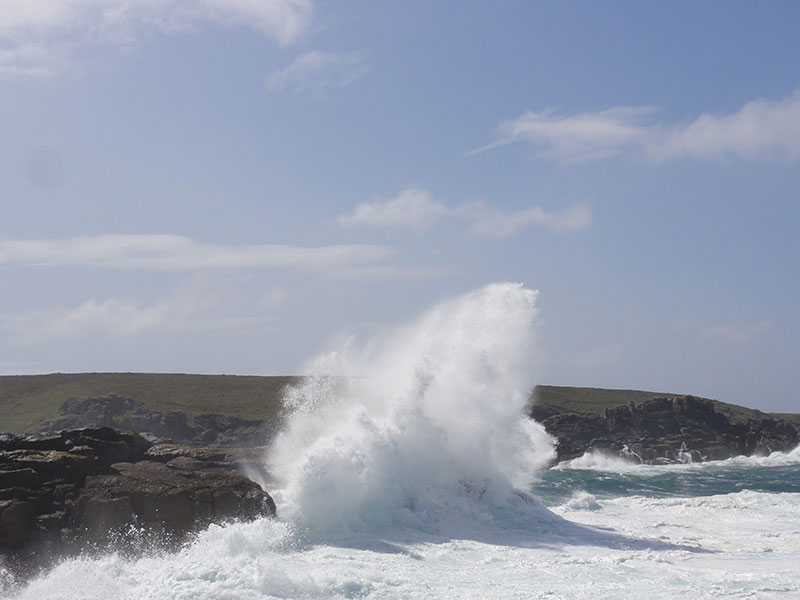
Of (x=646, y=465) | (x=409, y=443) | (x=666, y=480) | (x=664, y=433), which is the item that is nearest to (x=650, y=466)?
(x=646, y=465)

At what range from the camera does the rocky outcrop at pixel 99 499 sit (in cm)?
1471

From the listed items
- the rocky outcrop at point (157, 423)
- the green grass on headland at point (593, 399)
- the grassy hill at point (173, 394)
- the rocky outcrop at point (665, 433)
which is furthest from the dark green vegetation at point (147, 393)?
the green grass on headland at point (593, 399)

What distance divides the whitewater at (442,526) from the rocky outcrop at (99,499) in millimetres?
771

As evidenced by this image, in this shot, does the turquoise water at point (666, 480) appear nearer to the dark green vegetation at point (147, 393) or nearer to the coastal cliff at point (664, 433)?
the coastal cliff at point (664, 433)

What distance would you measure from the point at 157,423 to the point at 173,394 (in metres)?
15.0

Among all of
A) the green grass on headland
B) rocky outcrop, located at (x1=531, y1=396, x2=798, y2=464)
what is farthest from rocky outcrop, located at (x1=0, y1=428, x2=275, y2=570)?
the green grass on headland

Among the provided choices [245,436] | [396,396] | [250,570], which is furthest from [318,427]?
[245,436]

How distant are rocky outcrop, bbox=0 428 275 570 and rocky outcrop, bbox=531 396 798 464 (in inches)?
1428

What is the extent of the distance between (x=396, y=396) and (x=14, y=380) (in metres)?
53.6

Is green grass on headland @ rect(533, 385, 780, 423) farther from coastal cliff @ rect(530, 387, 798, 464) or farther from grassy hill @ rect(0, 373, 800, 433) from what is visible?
coastal cliff @ rect(530, 387, 798, 464)

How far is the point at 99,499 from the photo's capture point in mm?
15477

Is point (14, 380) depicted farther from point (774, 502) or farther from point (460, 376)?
point (774, 502)

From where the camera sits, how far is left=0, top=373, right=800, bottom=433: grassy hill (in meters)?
54.8

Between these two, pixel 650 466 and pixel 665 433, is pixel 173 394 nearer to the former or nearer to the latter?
pixel 650 466
